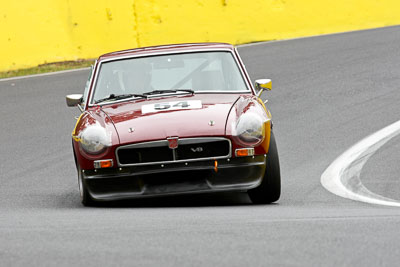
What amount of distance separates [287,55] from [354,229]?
11.2 metres

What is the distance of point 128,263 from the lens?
4137 millimetres

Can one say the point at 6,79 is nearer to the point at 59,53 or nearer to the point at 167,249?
the point at 59,53

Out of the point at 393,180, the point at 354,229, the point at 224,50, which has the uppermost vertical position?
the point at 224,50

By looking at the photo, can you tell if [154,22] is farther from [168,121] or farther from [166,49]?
[168,121]

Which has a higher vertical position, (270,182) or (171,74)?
(171,74)

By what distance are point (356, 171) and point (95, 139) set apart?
2.92m

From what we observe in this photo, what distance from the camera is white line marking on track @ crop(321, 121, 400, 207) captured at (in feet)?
24.2

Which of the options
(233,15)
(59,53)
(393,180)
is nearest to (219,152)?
(393,180)

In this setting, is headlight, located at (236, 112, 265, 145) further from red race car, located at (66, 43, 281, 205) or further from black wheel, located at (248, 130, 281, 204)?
black wheel, located at (248, 130, 281, 204)

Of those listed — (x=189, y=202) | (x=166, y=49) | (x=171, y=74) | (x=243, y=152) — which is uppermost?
(x=166, y=49)

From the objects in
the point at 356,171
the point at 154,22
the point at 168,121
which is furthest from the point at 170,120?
the point at 154,22

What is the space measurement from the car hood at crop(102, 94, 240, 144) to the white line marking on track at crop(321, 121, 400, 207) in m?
1.30

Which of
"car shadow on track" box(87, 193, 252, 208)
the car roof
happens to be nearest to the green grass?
the car roof

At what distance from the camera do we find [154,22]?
56.7 feet
